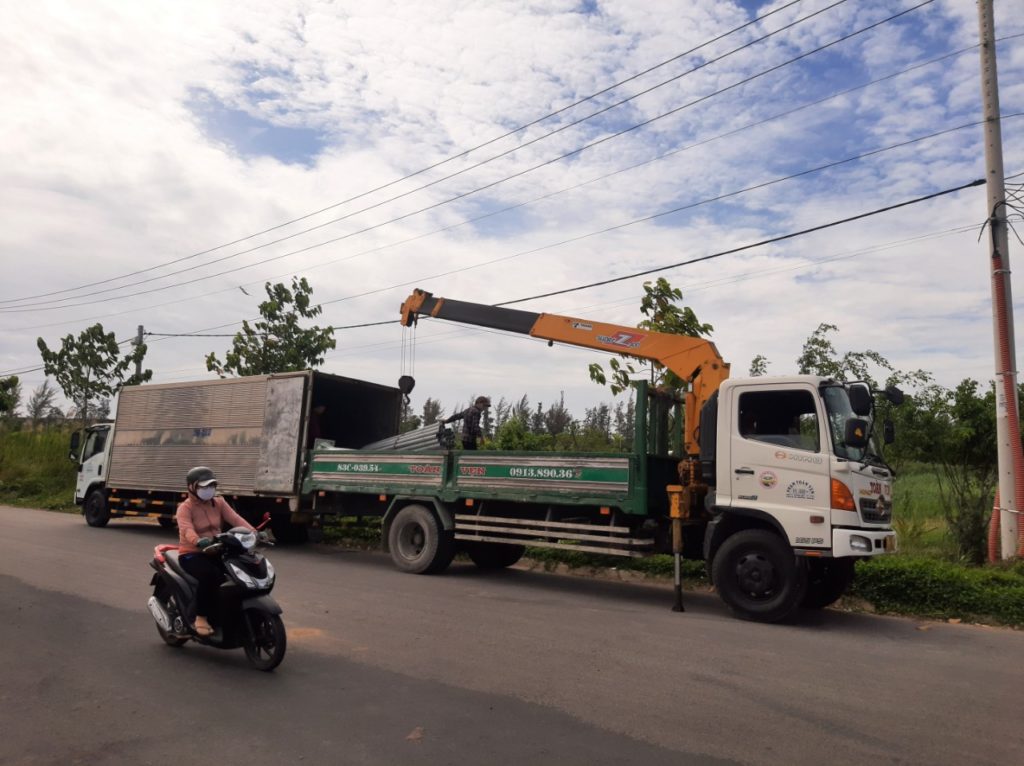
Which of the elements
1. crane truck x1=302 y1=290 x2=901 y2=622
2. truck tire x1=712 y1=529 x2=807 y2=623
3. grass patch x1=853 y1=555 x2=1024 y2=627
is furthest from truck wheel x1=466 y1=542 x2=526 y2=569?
grass patch x1=853 y1=555 x2=1024 y2=627

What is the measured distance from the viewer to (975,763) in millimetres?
4316

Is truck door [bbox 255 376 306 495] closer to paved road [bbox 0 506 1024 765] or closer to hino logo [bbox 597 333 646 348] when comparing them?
paved road [bbox 0 506 1024 765]

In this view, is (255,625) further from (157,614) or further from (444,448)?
(444,448)

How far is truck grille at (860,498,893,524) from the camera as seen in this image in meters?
8.27

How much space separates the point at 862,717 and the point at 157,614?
5.10m

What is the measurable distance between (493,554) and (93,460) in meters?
10.8

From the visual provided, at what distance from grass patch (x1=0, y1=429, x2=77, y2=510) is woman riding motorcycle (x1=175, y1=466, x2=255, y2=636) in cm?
2136

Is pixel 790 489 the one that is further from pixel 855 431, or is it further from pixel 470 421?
pixel 470 421

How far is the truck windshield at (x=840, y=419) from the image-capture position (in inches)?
328

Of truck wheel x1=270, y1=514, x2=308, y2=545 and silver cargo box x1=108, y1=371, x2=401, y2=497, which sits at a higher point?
silver cargo box x1=108, y1=371, x2=401, y2=497

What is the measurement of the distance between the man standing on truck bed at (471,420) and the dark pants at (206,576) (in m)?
6.12

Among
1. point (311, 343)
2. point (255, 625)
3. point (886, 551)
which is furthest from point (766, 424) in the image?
point (311, 343)

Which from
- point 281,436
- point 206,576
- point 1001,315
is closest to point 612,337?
point 1001,315

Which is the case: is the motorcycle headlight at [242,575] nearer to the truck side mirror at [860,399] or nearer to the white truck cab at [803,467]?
the white truck cab at [803,467]
